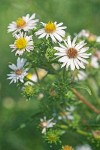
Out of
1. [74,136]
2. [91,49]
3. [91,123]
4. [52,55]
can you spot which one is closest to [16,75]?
[52,55]

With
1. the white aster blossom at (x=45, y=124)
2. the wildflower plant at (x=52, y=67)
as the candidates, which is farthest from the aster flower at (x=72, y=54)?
the white aster blossom at (x=45, y=124)

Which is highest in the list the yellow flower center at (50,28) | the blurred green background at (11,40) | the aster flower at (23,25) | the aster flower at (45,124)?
the blurred green background at (11,40)

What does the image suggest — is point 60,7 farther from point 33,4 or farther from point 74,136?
point 74,136

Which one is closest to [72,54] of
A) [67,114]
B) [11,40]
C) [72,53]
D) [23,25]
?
[72,53]

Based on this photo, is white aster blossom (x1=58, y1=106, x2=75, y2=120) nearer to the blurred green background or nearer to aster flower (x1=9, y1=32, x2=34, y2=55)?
aster flower (x1=9, y1=32, x2=34, y2=55)

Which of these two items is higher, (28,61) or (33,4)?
(33,4)

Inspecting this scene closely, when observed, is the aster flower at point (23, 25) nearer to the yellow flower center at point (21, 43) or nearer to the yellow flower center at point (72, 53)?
the yellow flower center at point (21, 43)

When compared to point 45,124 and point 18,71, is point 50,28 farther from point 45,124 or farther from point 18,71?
point 45,124
